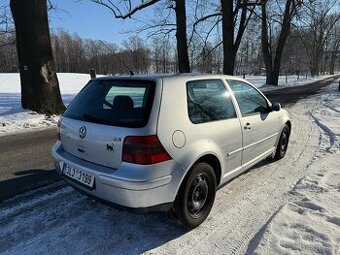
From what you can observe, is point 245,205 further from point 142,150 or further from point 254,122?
point 142,150

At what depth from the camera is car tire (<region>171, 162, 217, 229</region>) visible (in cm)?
357

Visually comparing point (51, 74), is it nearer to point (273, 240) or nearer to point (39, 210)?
point (39, 210)

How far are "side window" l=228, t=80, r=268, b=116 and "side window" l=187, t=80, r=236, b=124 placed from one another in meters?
0.25

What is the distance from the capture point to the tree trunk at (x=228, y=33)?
792 inches

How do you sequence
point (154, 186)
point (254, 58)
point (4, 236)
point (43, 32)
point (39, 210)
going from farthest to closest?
point (254, 58)
point (43, 32)
point (39, 210)
point (4, 236)
point (154, 186)

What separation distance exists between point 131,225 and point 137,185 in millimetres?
832

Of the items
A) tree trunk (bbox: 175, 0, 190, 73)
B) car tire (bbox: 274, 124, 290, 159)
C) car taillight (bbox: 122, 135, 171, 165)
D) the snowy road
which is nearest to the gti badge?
car taillight (bbox: 122, 135, 171, 165)

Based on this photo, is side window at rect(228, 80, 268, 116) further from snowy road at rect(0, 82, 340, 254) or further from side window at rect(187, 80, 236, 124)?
snowy road at rect(0, 82, 340, 254)

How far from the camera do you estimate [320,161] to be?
20.0 ft

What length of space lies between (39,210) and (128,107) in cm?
165

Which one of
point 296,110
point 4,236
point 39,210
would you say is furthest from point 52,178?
point 296,110

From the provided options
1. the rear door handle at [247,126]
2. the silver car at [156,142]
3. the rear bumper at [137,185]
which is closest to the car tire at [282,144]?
the rear door handle at [247,126]

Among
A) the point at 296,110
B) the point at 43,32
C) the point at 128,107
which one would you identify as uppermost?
the point at 43,32

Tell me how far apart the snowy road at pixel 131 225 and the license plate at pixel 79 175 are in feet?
1.68
